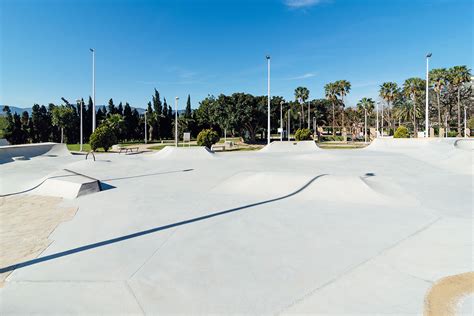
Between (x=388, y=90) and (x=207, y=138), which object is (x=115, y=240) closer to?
(x=207, y=138)

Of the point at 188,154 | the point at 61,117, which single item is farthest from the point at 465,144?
the point at 61,117

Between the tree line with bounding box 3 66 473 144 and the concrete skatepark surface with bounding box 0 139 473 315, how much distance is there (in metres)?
37.7

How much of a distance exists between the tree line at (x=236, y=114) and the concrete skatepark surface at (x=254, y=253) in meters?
37.7

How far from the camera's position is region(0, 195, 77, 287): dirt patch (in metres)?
4.71

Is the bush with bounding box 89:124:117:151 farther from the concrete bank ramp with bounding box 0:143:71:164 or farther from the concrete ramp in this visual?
the concrete ramp

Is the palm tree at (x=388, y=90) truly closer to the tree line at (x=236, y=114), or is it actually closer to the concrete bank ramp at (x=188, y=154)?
the tree line at (x=236, y=114)

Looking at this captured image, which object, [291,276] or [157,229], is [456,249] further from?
[157,229]

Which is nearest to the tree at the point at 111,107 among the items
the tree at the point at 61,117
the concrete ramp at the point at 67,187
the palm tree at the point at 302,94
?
the tree at the point at 61,117

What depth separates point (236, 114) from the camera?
46.1 metres

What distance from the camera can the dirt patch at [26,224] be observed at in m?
4.71

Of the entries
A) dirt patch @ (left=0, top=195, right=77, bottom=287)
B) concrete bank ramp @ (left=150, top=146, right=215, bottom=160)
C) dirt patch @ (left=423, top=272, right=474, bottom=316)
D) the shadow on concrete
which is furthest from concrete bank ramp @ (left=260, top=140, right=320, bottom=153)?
dirt patch @ (left=423, top=272, right=474, bottom=316)

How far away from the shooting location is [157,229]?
18.9ft

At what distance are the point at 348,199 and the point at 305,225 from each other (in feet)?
9.77

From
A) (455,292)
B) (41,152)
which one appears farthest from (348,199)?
(41,152)
